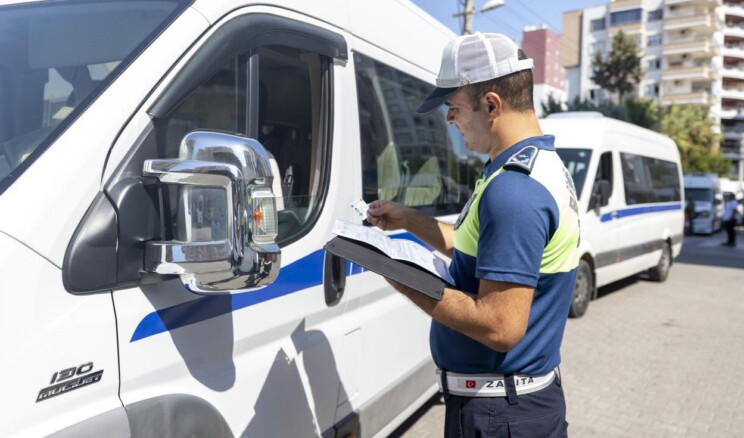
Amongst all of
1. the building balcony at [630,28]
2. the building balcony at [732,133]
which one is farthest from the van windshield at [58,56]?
the building balcony at [732,133]

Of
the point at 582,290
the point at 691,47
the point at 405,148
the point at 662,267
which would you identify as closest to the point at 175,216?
the point at 405,148

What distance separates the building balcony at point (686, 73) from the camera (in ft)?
216

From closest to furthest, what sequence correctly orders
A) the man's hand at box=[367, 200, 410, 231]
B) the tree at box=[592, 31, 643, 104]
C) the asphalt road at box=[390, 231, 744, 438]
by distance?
the man's hand at box=[367, 200, 410, 231], the asphalt road at box=[390, 231, 744, 438], the tree at box=[592, 31, 643, 104]

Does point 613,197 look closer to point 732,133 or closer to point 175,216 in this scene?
point 175,216

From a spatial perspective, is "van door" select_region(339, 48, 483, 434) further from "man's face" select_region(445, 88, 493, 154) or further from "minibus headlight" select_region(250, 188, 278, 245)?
"minibus headlight" select_region(250, 188, 278, 245)

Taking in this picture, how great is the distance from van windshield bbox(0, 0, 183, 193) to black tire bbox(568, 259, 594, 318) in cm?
696

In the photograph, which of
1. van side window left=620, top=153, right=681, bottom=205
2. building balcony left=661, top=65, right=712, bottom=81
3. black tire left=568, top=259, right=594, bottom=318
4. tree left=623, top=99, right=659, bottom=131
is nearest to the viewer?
black tire left=568, top=259, right=594, bottom=318

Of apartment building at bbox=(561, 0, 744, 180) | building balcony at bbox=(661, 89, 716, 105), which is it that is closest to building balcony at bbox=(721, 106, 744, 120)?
apartment building at bbox=(561, 0, 744, 180)

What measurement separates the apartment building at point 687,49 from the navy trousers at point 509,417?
222ft

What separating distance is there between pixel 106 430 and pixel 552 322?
119cm

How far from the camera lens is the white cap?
5.60ft

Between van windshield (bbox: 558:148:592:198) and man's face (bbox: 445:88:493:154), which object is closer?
man's face (bbox: 445:88:493:154)

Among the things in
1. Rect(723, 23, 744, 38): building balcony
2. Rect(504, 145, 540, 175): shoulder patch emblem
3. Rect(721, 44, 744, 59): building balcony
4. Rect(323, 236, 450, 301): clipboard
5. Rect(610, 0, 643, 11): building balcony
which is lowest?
Rect(323, 236, 450, 301): clipboard

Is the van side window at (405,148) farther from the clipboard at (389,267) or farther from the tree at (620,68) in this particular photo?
the tree at (620,68)
